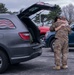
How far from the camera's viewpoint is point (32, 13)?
9148mm

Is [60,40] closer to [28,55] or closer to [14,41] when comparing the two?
[28,55]

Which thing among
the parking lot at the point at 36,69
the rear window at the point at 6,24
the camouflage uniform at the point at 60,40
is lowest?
the parking lot at the point at 36,69

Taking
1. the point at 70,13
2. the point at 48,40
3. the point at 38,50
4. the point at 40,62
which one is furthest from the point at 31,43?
the point at 70,13

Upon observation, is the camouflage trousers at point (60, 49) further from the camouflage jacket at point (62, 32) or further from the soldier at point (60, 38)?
the camouflage jacket at point (62, 32)

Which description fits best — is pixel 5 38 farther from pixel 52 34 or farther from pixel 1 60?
pixel 52 34

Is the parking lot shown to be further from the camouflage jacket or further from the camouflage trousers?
the camouflage jacket

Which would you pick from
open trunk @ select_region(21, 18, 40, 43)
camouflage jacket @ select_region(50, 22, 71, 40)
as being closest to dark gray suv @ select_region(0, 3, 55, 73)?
open trunk @ select_region(21, 18, 40, 43)

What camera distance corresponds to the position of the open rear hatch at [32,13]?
351 inches

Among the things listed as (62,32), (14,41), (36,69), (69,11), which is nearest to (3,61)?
(14,41)

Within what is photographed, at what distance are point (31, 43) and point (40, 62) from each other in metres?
2.00

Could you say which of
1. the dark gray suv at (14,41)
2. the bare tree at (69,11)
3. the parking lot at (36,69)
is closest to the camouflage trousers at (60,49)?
the parking lot at (36,69)

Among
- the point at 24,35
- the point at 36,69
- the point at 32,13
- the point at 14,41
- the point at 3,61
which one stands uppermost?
the point at 32,13

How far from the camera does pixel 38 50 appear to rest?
907 centimetres

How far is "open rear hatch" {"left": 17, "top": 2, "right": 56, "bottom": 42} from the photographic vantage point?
8.91 m
